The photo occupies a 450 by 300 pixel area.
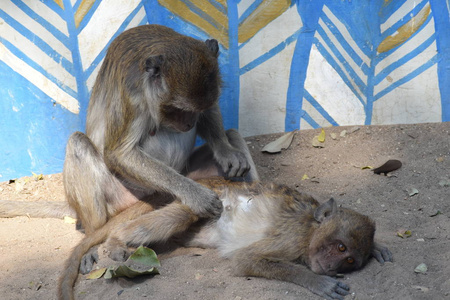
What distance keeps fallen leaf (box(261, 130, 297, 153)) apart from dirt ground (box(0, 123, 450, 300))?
0.24 feet

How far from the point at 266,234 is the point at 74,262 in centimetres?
142

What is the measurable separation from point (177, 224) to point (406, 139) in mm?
2759

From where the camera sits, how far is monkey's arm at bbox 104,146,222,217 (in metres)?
4.31

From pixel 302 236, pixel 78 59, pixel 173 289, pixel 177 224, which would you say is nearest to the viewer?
pixel 173 289

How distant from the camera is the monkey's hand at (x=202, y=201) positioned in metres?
4.30

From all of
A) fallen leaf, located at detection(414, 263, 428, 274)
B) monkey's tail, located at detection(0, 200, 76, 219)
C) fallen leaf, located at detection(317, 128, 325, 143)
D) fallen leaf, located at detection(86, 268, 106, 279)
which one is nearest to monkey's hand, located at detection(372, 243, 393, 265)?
fallen leaf, located at detection(414, 263, 428, 274)

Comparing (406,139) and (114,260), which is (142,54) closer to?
(114,260)

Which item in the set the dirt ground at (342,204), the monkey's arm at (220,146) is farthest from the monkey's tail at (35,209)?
the monkey's arm at (220,146)

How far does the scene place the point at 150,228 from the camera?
4.18 metres

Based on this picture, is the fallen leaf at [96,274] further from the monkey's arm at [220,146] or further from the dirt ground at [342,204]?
the monkey's arm at [220,146]

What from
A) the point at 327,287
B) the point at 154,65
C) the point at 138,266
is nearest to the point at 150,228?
the point at 138,266

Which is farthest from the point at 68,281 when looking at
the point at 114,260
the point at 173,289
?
the point at 173,289

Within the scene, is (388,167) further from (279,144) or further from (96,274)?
(96,274)

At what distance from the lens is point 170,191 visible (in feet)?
14.4
